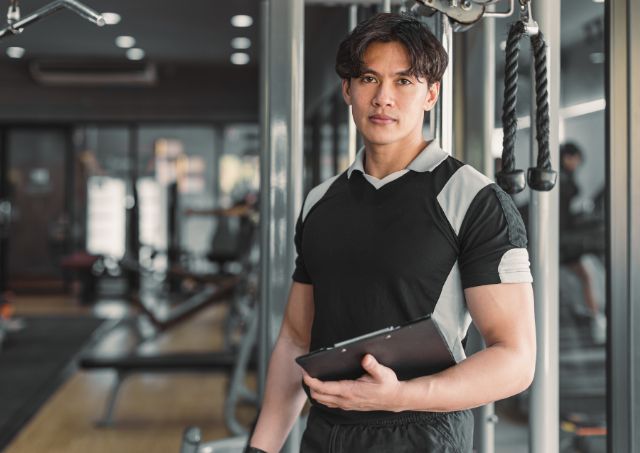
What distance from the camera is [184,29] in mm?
7070

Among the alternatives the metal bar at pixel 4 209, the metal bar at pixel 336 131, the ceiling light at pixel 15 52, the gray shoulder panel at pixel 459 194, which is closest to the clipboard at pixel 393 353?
the gray shoulder panel at pixel 459 194

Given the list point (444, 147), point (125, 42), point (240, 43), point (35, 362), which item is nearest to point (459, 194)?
point (444, 147)

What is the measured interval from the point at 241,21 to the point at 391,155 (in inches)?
223

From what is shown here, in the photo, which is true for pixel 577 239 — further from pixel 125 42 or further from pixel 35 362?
pixel 125 42

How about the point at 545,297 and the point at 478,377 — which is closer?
the point at 478,377

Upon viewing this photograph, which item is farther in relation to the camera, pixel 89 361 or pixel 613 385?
pixel 89 361

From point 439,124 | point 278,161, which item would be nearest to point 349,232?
point 439,124

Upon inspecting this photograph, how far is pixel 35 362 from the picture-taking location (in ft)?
19.2

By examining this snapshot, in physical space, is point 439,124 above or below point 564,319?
above

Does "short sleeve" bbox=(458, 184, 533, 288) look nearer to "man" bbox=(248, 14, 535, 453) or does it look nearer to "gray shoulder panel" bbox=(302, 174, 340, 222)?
"man" bbox=(248, 14, 535, 453)

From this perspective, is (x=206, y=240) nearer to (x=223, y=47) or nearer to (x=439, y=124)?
(x=223, y=47)

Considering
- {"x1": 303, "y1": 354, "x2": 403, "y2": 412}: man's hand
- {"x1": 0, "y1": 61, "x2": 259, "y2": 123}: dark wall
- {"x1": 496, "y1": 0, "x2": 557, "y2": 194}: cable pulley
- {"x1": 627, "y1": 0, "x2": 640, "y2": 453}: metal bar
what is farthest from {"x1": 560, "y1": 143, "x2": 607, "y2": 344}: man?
{"x1": 0, "y1": 61, "x2": 259, "y2": 123}: dark wall

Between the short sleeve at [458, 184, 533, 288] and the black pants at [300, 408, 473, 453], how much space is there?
222 millimetres

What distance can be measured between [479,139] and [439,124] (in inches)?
14.4
